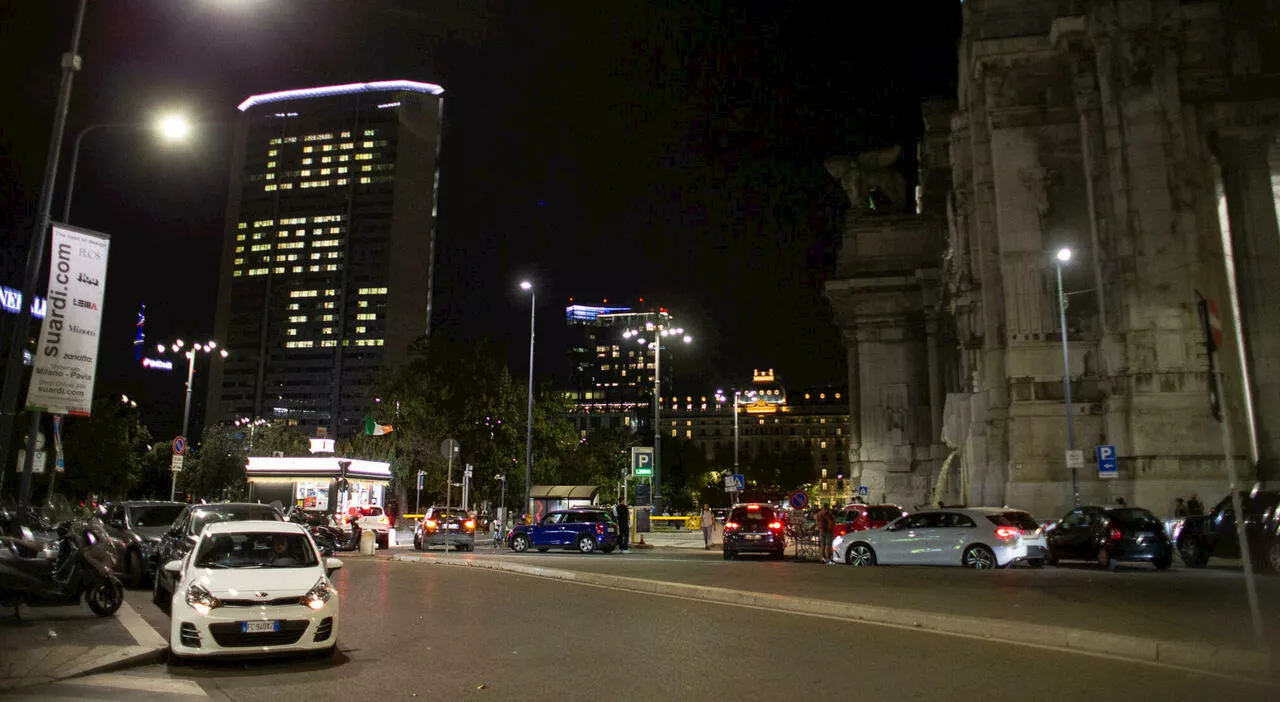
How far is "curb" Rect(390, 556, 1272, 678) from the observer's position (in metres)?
8.04

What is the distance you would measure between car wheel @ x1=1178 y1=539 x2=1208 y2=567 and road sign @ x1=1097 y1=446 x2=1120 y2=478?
16.4ft

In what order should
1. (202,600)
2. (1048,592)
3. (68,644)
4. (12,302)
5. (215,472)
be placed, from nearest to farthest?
1. (202,600)
2. (68,644)
3. (1048,592)
4. (12,302)
5. (215,472)

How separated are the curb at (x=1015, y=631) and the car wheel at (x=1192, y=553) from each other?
12350 mm

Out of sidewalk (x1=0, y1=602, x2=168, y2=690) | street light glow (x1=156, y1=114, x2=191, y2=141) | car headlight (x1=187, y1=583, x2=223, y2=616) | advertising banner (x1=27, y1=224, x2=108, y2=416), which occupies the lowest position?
sidewalk (x1=0, y1=602, x2=168, y2=690)

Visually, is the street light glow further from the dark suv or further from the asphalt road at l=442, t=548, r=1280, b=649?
the dark suv

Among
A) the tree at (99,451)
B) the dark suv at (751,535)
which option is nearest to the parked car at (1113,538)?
the dark suv at (751,535)

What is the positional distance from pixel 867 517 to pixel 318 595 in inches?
811

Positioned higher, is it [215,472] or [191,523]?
[215,472]

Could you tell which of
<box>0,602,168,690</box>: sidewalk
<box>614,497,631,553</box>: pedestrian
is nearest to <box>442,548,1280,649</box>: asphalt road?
<box>0,602,168,690</box>: sidewalk

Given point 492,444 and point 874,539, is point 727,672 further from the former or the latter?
point 492,444

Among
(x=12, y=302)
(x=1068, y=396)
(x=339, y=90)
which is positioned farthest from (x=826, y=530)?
(x=339, y=90)

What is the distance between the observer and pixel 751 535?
25.3m

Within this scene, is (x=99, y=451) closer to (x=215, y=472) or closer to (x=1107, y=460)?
(x=215, y=472)

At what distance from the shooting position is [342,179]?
513 feet
